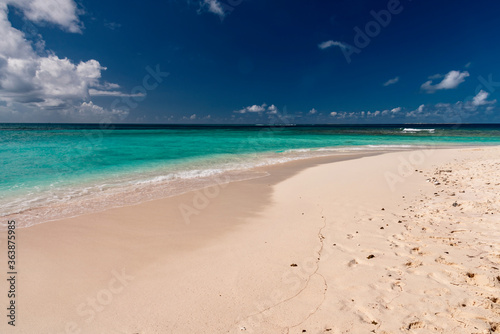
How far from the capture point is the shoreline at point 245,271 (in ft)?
9.80

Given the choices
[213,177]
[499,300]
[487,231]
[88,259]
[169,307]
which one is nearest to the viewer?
[499,300]

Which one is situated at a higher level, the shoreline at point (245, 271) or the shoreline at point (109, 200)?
the shoreline at point (245, 271)

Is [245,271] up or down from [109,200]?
up

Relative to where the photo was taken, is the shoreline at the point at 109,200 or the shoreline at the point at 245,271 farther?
the shoreline at the point at 109,200

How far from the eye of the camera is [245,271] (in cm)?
402

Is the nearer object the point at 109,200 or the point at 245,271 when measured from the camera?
the point at 245,271

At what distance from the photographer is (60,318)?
121 inches

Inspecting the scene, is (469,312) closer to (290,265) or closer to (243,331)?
(290,265)

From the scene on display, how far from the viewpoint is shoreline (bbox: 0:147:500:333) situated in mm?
2988

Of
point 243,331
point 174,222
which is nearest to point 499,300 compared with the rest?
point 243,331

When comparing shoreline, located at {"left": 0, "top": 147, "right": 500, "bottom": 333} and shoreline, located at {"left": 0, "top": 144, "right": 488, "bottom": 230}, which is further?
shoreline, located at {"left": 0, "top": 144, "right": 488, "bottom": 230}

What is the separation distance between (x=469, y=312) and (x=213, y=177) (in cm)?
1026

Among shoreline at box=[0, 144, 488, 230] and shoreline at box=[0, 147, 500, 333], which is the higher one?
shoreline at box=[0, 147, 500, 333]

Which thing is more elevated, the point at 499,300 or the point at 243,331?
the point at 499,300
